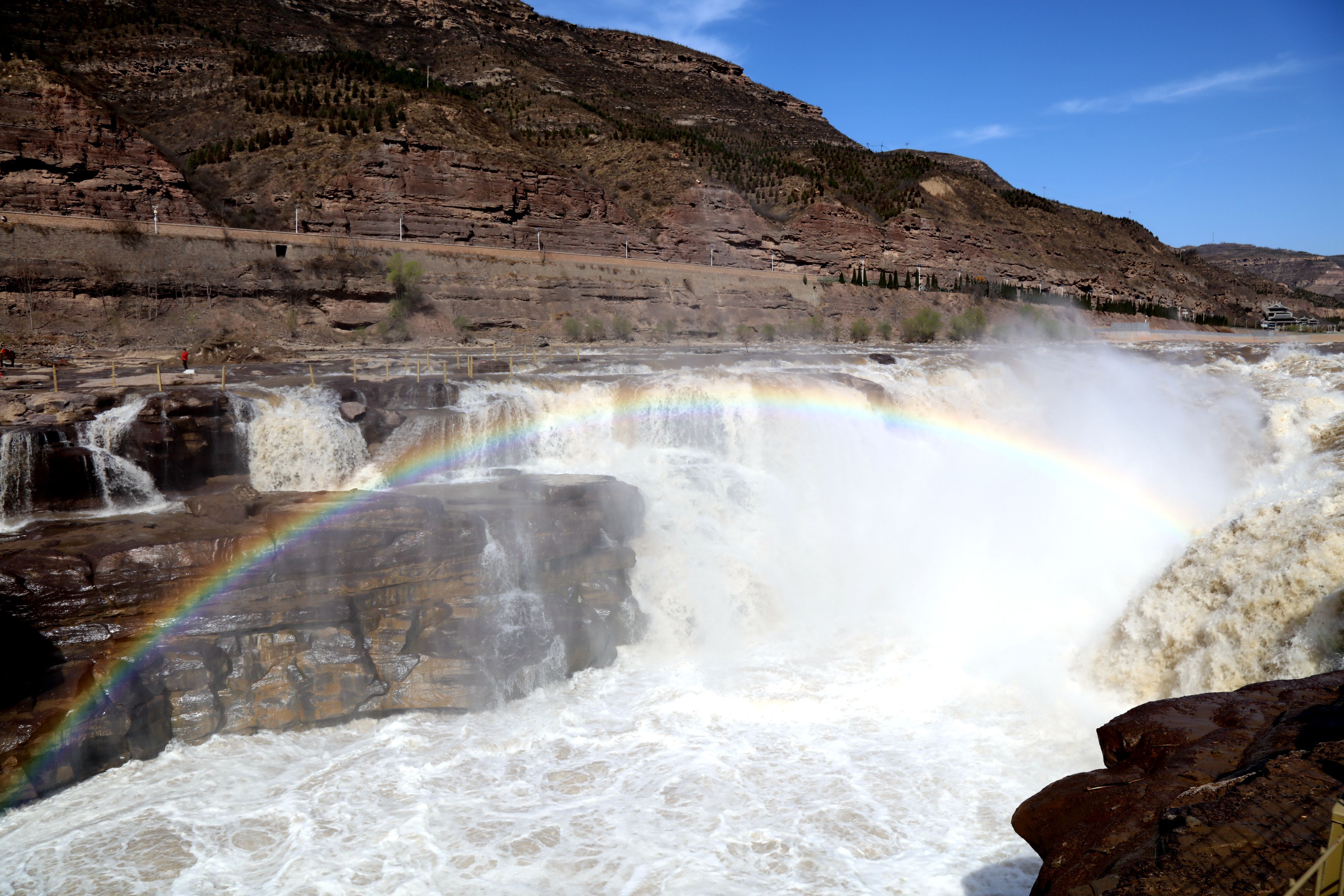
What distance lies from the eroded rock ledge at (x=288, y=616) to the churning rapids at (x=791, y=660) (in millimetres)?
448

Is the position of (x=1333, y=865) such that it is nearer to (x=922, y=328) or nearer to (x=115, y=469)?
(x=115, y=469)

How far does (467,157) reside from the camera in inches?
1535

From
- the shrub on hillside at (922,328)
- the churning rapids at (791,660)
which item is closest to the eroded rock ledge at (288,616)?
the churning rapids at (791,660)

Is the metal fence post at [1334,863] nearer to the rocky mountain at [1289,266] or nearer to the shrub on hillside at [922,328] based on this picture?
the shrub on hillside at [922,328]

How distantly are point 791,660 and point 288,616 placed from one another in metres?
7.33

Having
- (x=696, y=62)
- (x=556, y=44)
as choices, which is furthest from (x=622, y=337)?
(x=696, y=62)

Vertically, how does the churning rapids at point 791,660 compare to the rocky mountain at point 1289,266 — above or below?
below

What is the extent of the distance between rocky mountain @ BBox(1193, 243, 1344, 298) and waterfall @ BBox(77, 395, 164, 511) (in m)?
143

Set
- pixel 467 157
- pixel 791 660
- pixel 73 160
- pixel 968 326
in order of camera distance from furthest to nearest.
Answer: pixel 968 326, pixel 467 157, pixel 73 160, pixel 791 660

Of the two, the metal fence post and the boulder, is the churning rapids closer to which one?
the boulder

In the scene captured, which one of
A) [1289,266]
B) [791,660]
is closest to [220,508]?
[791,660]

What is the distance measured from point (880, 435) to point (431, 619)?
1216 cm

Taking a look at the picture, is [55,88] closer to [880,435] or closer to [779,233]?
[880,435]

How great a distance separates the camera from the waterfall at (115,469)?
44.9 feet
